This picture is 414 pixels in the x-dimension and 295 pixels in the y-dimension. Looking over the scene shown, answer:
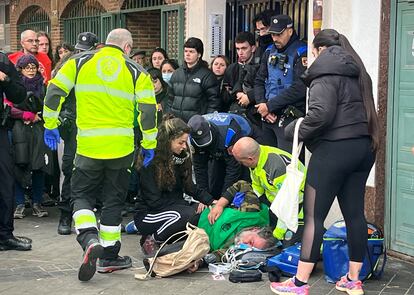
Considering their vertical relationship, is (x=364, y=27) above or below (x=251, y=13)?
below

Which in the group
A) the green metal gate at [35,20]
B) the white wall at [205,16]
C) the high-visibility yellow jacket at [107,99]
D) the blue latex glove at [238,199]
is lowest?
the blue latex glove at [238,199]

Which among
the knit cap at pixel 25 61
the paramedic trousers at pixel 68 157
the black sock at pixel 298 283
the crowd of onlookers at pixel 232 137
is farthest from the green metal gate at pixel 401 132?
the knit cap at pixel 25 61

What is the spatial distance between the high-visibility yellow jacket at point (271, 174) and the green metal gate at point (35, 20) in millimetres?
10112

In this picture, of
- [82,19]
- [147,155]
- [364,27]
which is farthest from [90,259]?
[82,19]

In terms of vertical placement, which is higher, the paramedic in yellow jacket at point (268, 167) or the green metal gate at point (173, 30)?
the green metal gate at point (173, 30)

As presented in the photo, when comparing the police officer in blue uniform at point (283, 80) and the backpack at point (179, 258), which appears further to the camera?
the police officer in blue uniform at point (283, 80)

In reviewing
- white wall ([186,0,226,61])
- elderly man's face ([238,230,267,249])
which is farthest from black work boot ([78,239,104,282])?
white wall ([186,0,226,61])

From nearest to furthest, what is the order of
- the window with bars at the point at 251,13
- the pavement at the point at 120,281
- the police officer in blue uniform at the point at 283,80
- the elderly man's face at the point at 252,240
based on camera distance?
the pavement at the point at 120,281
the elderly man's face at the point at 252,240
the police officer in blue uniform at the point at 283,80
the window with bars at the point at 251,13

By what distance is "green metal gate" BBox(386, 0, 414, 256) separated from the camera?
6.63 meters

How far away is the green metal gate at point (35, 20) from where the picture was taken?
15812mm

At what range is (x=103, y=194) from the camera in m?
6.40

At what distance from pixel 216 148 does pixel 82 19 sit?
7.72 m

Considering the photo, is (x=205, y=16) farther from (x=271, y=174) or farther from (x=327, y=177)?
(x=327, y=177)

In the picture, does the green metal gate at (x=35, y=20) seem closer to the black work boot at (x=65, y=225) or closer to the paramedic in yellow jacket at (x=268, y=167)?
the black work boot at (x=65, y=225)
